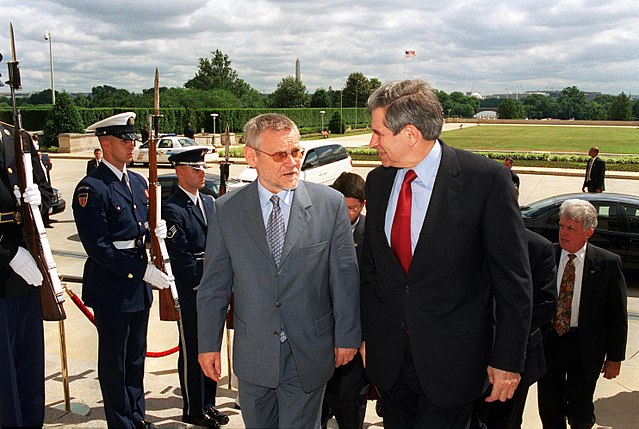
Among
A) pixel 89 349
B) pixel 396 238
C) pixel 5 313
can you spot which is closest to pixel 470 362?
pixel 396 238

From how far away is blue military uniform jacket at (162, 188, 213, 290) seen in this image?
4496mm

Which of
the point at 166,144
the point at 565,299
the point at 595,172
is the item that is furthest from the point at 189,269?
the point at 166,144

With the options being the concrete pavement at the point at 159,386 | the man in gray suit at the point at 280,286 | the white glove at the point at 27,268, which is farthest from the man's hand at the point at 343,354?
the white glove at the point at 27,268

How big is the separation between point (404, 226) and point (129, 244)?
2.19 meters

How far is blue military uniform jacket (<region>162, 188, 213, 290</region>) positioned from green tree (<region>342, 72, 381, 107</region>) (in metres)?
80.5

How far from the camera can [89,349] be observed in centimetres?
666

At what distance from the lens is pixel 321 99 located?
3118 inches

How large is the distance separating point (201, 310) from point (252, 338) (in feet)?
1.07

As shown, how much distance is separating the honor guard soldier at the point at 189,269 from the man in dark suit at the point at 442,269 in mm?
1931

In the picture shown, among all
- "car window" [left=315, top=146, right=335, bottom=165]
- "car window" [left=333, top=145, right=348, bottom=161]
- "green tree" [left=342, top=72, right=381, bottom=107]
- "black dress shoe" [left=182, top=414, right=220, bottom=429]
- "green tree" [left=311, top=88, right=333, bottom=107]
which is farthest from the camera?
"green tree" [left=342, top=72, right=381, bottom=107]

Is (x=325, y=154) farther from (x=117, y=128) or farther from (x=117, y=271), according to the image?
(x=117, y=271)

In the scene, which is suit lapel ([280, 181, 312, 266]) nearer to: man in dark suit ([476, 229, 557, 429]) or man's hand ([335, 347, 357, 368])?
man's hand ([335, 347, 357, 368])

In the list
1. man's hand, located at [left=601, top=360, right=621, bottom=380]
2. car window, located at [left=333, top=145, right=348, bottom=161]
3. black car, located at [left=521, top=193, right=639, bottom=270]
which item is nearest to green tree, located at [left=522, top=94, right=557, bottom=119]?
car window, located at [left=333, top=145, right=348, bottom=161]

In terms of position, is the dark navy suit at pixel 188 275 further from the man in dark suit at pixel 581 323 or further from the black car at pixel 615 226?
the black car at pixel 615 226
